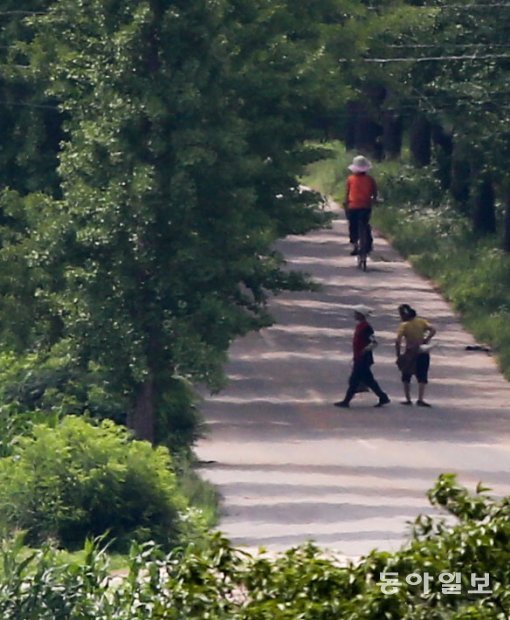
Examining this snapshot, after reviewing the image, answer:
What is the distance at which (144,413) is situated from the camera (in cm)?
1897

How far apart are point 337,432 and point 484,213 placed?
1474 centimetres

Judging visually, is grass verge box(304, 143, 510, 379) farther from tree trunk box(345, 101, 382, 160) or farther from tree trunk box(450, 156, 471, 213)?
tree trunk box(345, 101, 382, 160)

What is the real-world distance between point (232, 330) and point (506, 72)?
1098cm

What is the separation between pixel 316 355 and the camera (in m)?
25.9

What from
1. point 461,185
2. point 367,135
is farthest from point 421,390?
point 367,135

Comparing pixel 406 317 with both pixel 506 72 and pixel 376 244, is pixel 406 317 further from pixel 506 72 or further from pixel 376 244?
pixel 376 244

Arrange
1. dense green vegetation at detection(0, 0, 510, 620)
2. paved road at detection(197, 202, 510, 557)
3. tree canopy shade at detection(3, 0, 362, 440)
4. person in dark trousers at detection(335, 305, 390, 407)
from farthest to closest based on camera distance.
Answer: person in dark trousers at detection(335, 305, 390, 407) → tree canopy shade at detection(3, 0, 362, 440) → paved road at detection(197, 202, 510, 557) → dense green vegetation at detection(0, 0, 510, 620)

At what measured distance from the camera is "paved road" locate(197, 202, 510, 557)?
16.6m

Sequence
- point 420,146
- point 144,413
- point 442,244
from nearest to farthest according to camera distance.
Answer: point 144,413, point 442,244, point 420,146

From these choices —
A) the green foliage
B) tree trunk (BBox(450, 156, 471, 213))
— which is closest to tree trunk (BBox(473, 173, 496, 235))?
tree trunk (BBox(450, 156, 471, 213))

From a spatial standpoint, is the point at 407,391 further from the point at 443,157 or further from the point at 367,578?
the point at 367,578

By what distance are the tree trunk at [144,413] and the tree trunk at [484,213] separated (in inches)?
657

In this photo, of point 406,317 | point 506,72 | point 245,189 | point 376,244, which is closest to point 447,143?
point 376,244

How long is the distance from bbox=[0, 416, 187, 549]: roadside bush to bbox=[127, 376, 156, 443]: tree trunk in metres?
2.58
